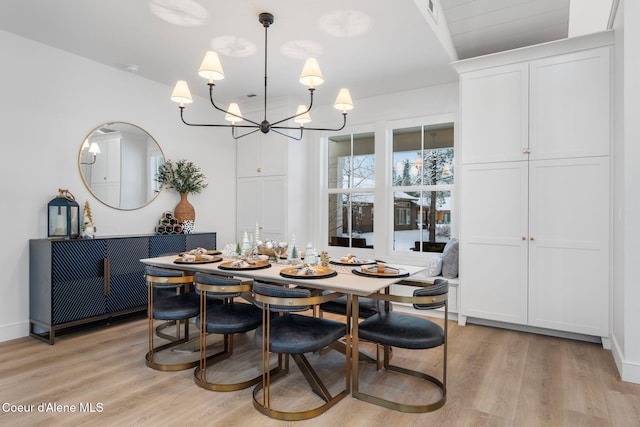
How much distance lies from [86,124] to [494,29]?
435 centimetres

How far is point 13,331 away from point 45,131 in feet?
6.34

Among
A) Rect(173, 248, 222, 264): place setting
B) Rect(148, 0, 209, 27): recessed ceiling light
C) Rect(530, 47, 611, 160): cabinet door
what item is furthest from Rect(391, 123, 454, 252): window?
Rect(148, 0, 209, 27): recessed ceiling light

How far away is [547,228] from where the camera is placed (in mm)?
3545

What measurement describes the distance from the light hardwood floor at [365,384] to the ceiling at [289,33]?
2.82 meters

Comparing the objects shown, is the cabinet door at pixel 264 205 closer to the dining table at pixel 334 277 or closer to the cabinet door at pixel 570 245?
the dining table at pixel 334 277

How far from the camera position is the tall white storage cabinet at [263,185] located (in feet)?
17.6

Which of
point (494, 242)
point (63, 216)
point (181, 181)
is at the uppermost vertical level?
point (181, 181)

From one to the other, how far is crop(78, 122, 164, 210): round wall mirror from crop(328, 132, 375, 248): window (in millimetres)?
2418

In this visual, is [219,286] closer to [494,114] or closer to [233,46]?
[233,46]

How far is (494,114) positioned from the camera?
12.4 feet

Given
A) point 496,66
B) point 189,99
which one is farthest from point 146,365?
point 496,66

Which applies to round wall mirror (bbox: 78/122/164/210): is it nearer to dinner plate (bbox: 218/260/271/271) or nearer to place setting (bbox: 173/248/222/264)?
place setting (bbox: 173/248/222/264)

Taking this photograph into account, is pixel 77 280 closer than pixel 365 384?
No

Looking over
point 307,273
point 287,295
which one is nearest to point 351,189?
point 307,273
